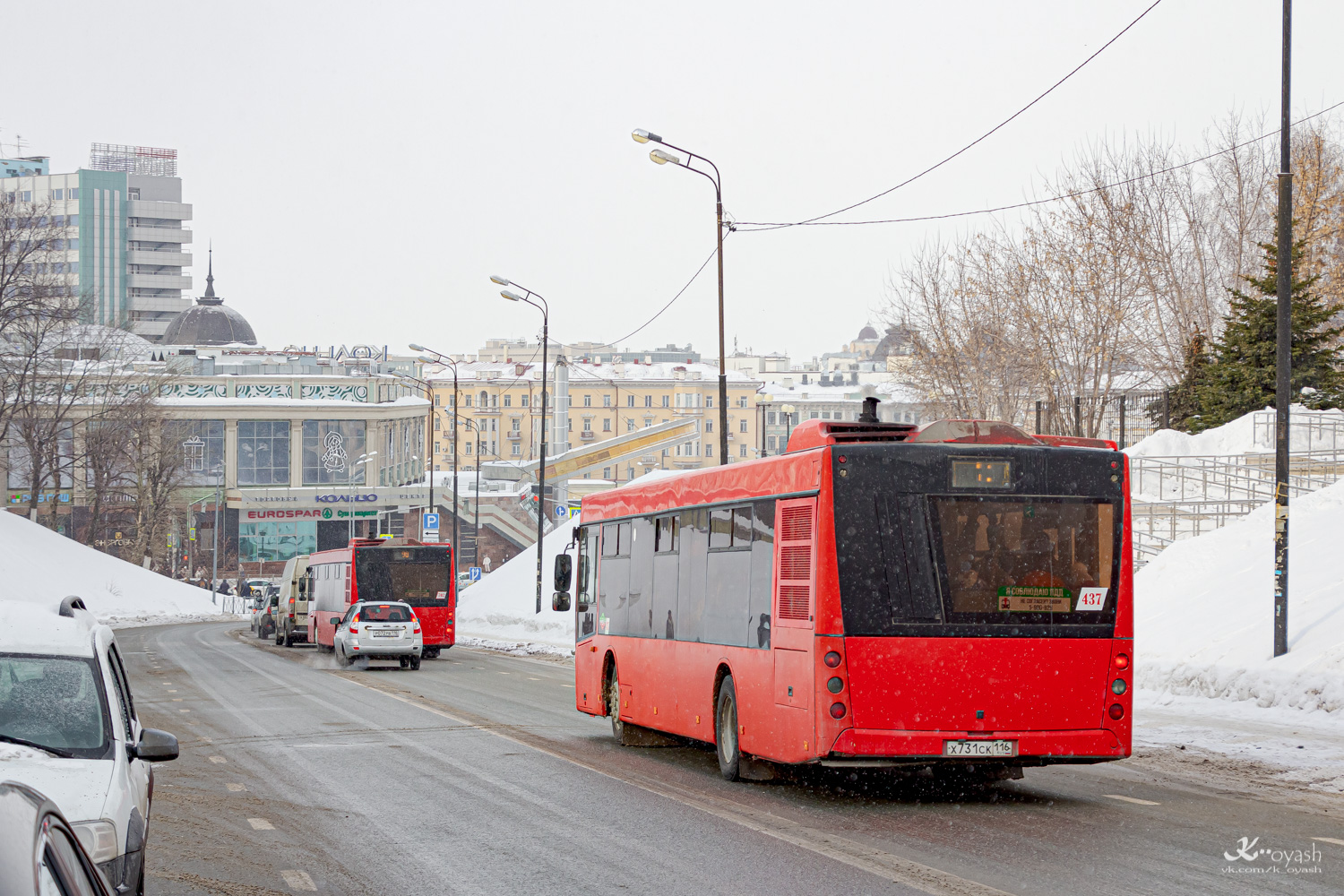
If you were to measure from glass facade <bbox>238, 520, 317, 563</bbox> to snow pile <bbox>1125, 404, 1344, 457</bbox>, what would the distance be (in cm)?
8104

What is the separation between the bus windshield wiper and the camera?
6.28 metres

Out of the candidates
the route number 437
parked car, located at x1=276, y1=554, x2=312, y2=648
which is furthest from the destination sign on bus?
parked car, located at x1=276, y1=554, x2=312, y2=648

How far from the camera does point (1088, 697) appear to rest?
11062mm

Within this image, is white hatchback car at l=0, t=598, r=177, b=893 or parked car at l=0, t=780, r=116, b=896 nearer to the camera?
parked car at l=0, t=780, r=116, b=896

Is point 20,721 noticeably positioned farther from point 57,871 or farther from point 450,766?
point 450,766

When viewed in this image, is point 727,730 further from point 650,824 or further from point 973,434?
point 973,434

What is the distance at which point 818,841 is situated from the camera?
9375mm

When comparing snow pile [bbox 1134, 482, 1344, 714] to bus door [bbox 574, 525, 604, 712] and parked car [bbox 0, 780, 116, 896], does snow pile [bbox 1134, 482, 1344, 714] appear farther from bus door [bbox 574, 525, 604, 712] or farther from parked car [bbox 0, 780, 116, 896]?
parked car [bbox 0, 780, 116, 896]

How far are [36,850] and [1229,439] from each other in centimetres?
3683

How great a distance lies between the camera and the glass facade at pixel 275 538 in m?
108

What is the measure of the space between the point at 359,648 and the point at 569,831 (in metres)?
22.3

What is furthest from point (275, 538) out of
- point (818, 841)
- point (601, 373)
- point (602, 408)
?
point (818, 841)

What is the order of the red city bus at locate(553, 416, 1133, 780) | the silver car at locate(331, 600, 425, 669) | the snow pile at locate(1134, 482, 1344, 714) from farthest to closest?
the silver car at locate(331, 600, 425, 669)
the snow pile at locate(1134, 482, 1344, 714)
the red city bus at locate(553, 416, 1133, 780)

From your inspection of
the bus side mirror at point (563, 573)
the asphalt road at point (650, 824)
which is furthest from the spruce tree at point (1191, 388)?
the asphalt road at point (650, 824)
